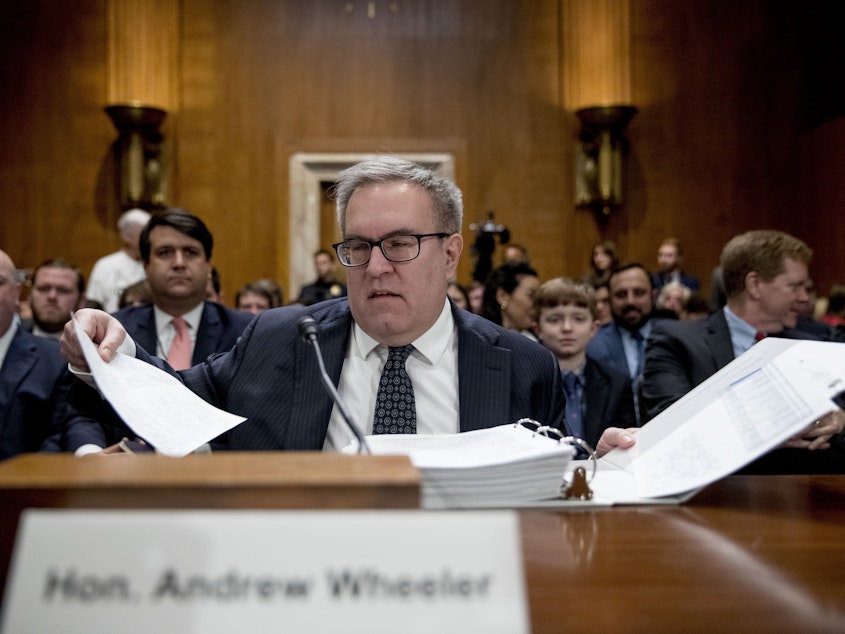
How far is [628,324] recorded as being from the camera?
5168 millimetres

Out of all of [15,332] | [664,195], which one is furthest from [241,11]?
[15,332]

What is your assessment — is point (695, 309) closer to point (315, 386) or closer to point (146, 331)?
point (146, 331)

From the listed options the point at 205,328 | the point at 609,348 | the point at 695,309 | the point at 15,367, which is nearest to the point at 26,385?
the point at 15,367

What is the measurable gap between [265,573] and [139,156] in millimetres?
8492

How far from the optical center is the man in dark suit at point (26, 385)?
315cm

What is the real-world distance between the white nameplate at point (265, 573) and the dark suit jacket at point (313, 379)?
1129 mm

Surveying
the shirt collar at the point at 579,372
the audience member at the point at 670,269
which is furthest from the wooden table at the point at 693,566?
the audience member at the point at 670,269

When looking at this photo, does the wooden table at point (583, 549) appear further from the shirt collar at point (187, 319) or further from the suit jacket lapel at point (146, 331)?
the shirt collar at point (187, 319)

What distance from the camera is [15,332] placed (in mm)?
3375

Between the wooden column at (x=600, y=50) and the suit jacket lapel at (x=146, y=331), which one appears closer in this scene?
the suit jacket lapel at (x=146, y=331)

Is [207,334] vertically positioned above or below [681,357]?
above

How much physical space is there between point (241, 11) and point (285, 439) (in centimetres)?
794

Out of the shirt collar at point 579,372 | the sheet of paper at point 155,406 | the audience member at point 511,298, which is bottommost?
the shirt collar at point 579,372

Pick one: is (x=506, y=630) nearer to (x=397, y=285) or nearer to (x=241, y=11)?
(x=397, y=285)
